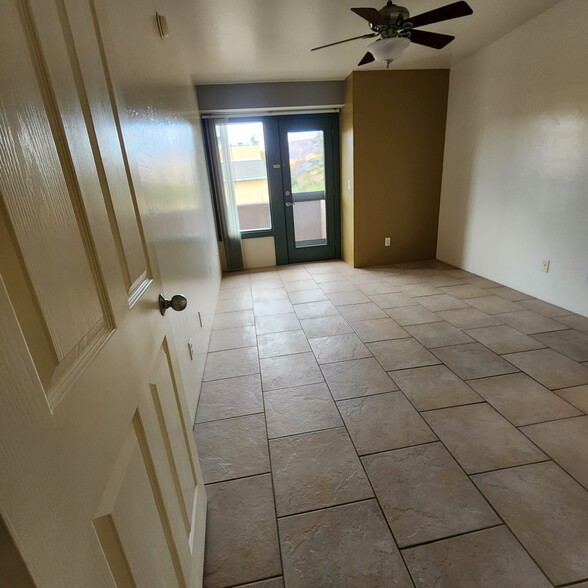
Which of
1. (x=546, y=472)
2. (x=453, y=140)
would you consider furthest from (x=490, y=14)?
(x=546, y=472)

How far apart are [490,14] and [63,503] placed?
159 inches

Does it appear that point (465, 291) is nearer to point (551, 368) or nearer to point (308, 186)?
point (551, 368)

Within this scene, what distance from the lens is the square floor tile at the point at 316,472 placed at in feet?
4.62

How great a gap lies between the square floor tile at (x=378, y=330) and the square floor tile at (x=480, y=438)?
921 millimetres

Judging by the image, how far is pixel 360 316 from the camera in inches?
126

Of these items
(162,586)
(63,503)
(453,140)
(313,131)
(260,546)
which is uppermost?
(313,131)

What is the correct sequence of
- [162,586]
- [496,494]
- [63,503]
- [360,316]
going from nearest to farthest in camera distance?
[63,503] → [162,586] → [496,494] → [360,316]

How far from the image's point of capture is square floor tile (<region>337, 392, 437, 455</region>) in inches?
66.0

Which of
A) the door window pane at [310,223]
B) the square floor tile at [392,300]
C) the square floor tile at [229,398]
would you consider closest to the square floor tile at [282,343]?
the square floor tile at [229,398]

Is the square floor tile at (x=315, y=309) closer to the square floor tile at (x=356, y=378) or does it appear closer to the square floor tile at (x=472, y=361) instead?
the square floor tile at (x=356, y=378)

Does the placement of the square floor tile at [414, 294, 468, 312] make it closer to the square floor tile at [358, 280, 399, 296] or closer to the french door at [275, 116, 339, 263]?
the square floor tile at [358, 280, 399, 296]

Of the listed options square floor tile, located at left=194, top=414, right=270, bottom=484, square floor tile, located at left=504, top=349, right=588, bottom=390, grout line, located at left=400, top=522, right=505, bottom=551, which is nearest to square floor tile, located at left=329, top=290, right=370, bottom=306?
square floor tile, located at left=504, top=349, right=588, bottom=390

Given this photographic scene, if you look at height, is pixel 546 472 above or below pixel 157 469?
below

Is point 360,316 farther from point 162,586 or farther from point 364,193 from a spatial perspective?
point 162,586
